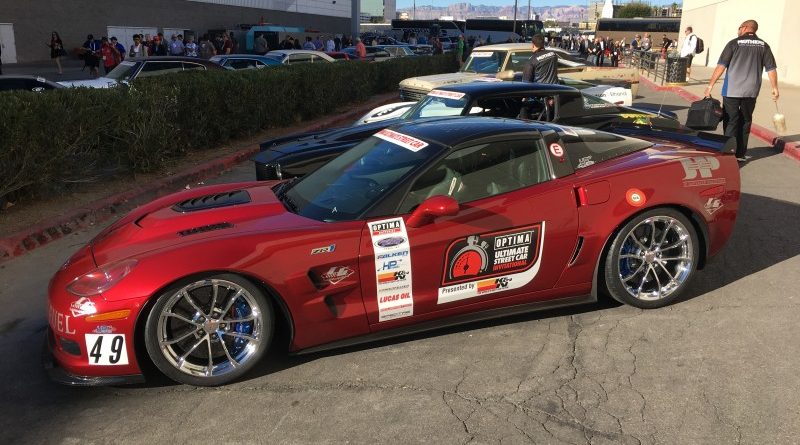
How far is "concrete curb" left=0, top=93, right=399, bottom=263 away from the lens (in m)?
5.89

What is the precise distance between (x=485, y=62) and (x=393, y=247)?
11.6m

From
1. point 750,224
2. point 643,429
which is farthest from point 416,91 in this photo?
point 643,429

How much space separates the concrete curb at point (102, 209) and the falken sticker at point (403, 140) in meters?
3.66

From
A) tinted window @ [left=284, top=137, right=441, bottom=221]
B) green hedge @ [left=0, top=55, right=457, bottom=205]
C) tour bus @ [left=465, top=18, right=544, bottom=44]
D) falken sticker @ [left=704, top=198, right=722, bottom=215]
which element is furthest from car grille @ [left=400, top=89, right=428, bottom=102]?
tour bus @ [left=465, top=18, right=544, bottom=44]

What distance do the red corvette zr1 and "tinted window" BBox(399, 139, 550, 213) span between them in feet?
0.04

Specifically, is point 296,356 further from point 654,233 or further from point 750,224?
point 750,224

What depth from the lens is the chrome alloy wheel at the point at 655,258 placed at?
4242 mm

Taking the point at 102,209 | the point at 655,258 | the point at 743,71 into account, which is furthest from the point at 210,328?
the point at 743,71

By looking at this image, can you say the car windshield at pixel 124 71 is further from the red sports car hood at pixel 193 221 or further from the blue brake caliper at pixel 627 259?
the blue brake caliper at pixel 627 259

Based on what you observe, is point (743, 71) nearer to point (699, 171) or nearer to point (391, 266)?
point (699, 171)

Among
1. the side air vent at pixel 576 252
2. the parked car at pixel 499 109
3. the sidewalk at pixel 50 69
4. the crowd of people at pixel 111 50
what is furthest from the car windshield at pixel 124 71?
the sidewalk at pixel 50 69

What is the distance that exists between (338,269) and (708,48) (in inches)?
1595

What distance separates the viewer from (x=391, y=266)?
3.60 m

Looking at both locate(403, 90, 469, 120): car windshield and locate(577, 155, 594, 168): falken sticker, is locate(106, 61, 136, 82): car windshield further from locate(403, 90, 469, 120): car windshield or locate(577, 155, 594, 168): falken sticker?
locate(577, 155, 594, 168): falken sticker
